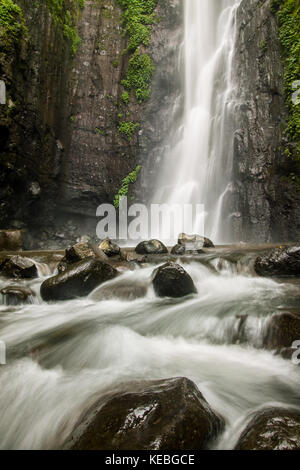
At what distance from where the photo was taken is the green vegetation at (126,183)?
635 inches

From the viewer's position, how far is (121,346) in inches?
131

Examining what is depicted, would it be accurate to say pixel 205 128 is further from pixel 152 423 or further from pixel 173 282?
pixel 152 423

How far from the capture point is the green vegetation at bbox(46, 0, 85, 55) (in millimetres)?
13807

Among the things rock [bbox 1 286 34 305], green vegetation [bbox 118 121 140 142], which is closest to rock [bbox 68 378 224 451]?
rock [bbox 1 286 34 305]

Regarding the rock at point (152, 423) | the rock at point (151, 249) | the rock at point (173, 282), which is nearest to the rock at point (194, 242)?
the rock at point (151, 249)

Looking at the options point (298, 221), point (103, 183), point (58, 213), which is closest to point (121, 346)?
point (298, 221)

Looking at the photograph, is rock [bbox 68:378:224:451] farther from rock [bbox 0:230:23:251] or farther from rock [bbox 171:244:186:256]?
rock [bbox 0:230:23:251]

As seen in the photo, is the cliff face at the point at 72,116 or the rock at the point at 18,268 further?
the cliff face at the point at 72,116

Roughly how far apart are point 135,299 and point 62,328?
5.37ft

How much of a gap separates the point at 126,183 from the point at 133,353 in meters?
14.0

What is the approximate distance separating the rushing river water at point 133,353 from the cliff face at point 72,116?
8774mm

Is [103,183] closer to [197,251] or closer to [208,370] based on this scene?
[197,251]

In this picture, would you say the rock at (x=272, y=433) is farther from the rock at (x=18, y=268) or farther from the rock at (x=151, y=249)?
the rock at (x=151, y=249)

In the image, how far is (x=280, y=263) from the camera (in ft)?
17.7
